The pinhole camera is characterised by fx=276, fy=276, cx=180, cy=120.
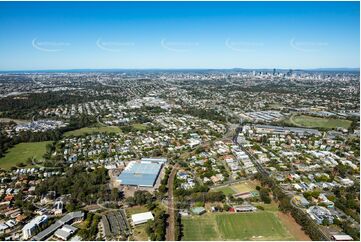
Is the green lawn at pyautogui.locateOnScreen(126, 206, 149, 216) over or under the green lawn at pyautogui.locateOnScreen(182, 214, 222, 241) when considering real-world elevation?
over

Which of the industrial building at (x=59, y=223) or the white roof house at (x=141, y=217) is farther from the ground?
the white roof house at (x=141, y=217)

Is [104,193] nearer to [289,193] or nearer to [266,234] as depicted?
[266,234]

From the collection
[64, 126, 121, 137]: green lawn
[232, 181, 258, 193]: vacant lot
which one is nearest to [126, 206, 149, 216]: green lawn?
[232, 181, 258, 193]: vacant lot

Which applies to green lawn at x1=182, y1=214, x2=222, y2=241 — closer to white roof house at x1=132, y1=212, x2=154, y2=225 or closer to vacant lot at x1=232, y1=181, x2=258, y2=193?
white roof house at x1=132, y1=212, x2=154, y2=225

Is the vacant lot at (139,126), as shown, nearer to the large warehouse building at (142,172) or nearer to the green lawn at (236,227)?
the large warehouse building at (142,172)

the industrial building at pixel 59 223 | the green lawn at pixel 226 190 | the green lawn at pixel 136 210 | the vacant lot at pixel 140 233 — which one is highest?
the industrial building at pixel 59 223

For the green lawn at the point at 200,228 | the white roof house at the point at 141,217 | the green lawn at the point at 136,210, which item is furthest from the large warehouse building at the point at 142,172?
the green lawn at the point at 200,228

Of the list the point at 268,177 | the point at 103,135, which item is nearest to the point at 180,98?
the point at 103,135
